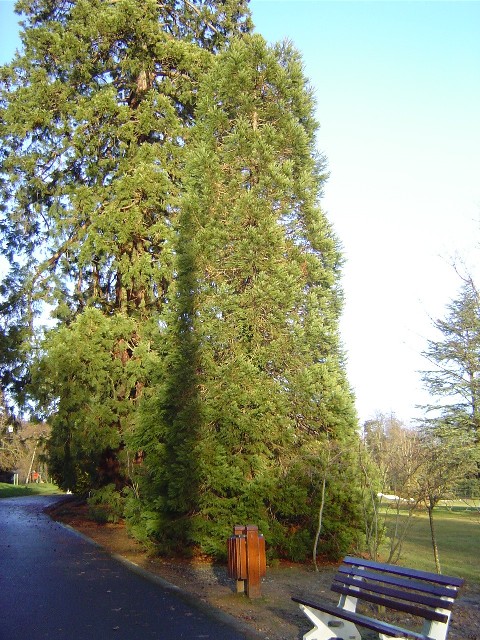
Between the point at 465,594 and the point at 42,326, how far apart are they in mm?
12943

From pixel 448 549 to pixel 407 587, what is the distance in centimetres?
1235

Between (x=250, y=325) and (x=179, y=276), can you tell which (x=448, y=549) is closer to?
(x=250, y=325)

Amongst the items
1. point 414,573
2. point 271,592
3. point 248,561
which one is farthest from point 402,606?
point 271,592

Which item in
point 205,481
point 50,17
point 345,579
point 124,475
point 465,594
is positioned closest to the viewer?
point 345,579

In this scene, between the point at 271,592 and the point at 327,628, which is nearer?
the point at 327,628

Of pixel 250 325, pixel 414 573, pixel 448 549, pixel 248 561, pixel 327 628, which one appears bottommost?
pixel 448 549

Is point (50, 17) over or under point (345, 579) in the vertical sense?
over

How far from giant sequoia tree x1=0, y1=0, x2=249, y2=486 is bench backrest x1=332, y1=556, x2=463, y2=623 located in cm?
1035

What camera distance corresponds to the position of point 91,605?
6.78 m

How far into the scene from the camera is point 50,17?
776 inches

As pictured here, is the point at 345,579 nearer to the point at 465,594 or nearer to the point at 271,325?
the point at 465,594

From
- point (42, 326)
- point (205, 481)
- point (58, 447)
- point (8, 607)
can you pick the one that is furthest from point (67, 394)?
point (8, 607)

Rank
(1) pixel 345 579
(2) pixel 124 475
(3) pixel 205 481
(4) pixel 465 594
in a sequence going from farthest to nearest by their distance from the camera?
(2) pixel 124 475
(3) pixel 205 481
(4) pixel 465 594
(1) pixel 345 579

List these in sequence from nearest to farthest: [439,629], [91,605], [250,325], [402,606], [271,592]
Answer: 1. [439,629]
2. [402,606]
3. [91,605]
4. [271,592]
5. [250,325]
